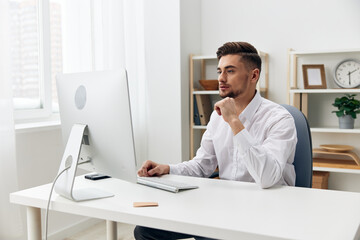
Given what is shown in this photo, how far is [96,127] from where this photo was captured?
4.32 feet

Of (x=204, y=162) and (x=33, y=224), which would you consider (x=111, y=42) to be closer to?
(x=204, y=162)

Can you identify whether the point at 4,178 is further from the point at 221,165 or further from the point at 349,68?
the point at 349,68

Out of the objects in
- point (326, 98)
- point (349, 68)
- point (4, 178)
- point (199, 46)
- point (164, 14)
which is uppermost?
point (164, 14)

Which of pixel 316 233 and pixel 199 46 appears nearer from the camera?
pixel 316 233

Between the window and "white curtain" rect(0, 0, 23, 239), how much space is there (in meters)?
0.33

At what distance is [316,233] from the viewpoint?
3.13ft

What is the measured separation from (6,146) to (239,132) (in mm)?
1422

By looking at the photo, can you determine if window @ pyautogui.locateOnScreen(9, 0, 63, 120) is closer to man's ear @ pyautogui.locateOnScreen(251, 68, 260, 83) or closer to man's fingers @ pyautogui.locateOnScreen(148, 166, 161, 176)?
man's fingers @ pyautogui.locateOnScreen(148, 166, 161, 176)

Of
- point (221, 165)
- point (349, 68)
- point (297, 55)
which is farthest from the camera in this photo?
point (297, 55)

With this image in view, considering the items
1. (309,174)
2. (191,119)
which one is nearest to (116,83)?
(309,174)

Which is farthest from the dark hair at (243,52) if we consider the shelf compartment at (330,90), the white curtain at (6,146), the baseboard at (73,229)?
the baseboard at (73,229)

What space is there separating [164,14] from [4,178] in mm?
1871

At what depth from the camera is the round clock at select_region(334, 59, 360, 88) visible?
2980 millimetres

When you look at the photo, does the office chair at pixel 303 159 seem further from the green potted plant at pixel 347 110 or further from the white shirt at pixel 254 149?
the green potted plant at pixel 347 110
